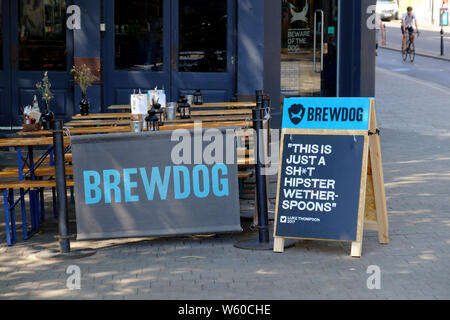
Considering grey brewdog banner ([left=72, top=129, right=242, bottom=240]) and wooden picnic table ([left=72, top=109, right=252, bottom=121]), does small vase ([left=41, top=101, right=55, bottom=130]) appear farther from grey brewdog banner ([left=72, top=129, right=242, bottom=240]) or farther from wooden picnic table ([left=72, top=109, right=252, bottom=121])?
grey brewdog banner ([left=72, top=129, right=242, bottom=240])

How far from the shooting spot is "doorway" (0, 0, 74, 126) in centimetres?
1310

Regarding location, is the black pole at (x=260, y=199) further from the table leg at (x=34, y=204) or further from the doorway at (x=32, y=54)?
the doorway at (x=32, y=54)

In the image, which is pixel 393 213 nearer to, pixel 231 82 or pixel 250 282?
pixel 250 282

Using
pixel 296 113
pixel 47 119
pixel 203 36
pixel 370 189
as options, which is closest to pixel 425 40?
pixel 203 36

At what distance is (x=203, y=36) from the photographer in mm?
13336

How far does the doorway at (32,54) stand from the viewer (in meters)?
13.1

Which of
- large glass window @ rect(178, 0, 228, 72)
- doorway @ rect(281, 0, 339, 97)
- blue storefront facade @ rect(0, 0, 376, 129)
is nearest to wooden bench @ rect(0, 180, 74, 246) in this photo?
blue storefront facade @ rect(0, 0, 376, 129)

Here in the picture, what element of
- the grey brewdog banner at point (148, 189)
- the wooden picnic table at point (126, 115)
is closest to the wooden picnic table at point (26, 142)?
the grey brewdog banner at point (148, 189)

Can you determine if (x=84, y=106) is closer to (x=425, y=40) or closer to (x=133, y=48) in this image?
(x=133, y=48)

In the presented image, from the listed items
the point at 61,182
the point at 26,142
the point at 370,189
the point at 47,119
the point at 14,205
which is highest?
the point at 47,119

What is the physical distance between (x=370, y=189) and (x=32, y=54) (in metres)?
7.54

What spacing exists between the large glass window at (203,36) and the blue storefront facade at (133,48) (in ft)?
0.05

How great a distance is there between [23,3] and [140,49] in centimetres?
205

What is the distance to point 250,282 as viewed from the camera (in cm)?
638
